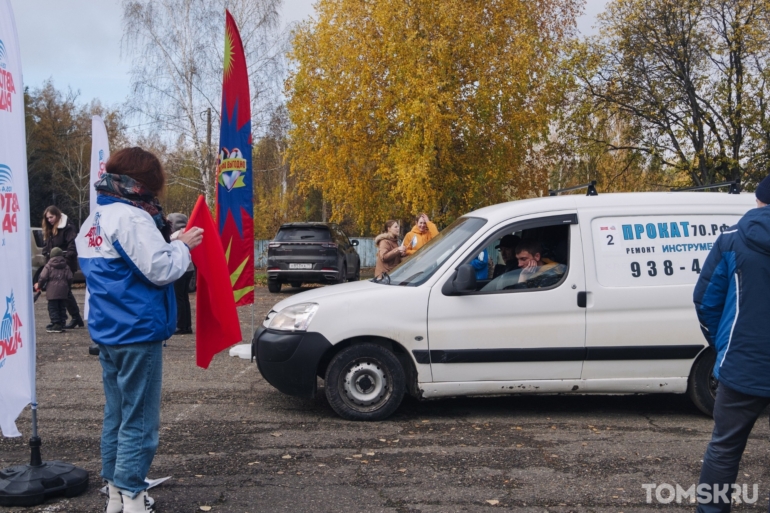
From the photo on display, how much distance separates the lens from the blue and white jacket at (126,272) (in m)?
3.79

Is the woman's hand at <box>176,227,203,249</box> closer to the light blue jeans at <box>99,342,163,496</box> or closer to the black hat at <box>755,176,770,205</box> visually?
the light blue jeans at <box>99,342,163,496</box>

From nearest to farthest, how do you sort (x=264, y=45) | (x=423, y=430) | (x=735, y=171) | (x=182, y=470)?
1. (x=182, y=470)
2. (x=423, y=430)
3. (x=735, y=171)
4. (x=264, y=45)

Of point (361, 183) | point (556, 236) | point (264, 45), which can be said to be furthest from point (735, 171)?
point (556, 236)

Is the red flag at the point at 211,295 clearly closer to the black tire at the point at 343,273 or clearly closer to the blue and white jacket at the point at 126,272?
the blue and white jacket at the point at 126,272

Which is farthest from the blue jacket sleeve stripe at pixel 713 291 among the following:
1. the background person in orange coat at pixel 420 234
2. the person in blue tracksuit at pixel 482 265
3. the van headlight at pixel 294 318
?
the background person in orange coat at pixel 420 234

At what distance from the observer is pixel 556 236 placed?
255 inches

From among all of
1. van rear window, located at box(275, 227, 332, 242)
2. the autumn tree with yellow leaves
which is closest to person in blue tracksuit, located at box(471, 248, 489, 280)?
van rear window, located at box(275, 227, 332, 242)

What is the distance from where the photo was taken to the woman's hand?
13.6 ft

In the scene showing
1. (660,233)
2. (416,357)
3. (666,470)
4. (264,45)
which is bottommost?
(666,470)

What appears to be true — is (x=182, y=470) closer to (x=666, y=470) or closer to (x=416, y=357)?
(x=416, y=357)

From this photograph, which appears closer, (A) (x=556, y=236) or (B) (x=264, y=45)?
(A) (x=556, y=236)

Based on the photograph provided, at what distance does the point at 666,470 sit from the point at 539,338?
4.97 feet

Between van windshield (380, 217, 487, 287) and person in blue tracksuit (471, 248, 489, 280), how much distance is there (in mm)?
234

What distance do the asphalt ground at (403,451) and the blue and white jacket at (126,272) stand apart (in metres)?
1.15
